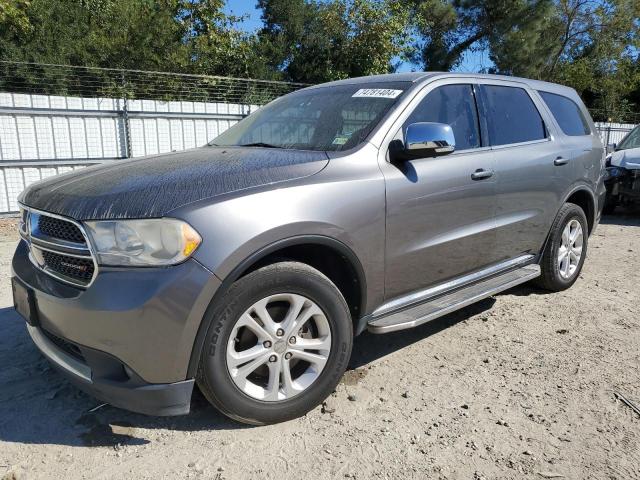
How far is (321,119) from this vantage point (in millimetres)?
3312

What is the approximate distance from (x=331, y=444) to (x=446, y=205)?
1.54 m

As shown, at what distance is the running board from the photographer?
289cm

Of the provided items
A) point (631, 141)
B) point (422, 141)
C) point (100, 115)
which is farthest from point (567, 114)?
point (100, 115)

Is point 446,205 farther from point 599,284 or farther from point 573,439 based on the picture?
point 599,284

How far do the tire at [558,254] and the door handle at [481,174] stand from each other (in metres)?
1.17

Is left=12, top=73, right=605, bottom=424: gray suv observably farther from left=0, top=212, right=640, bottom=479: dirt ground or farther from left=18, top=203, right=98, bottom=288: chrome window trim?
left=0, top=212, right=640, bottom=479: dirt ground

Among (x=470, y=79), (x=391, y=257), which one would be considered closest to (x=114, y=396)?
(x=391, y=257)

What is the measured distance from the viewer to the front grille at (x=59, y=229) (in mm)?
2321

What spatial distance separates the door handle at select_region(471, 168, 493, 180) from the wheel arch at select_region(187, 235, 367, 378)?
1.14 metres

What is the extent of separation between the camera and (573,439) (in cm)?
249

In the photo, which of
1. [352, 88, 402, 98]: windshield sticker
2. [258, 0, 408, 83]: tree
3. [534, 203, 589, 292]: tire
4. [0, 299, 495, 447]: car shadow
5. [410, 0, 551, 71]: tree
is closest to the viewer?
[0, 299, 495, 447]: car shadow

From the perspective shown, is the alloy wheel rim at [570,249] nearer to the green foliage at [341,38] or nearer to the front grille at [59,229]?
the front grille at [59,229]

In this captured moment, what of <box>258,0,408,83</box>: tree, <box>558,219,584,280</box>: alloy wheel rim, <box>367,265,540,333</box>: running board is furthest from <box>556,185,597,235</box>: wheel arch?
<box>258,0,408,83</box>: tree

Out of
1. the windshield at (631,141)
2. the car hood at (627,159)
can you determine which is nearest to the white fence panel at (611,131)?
the windshield at (631,141)
